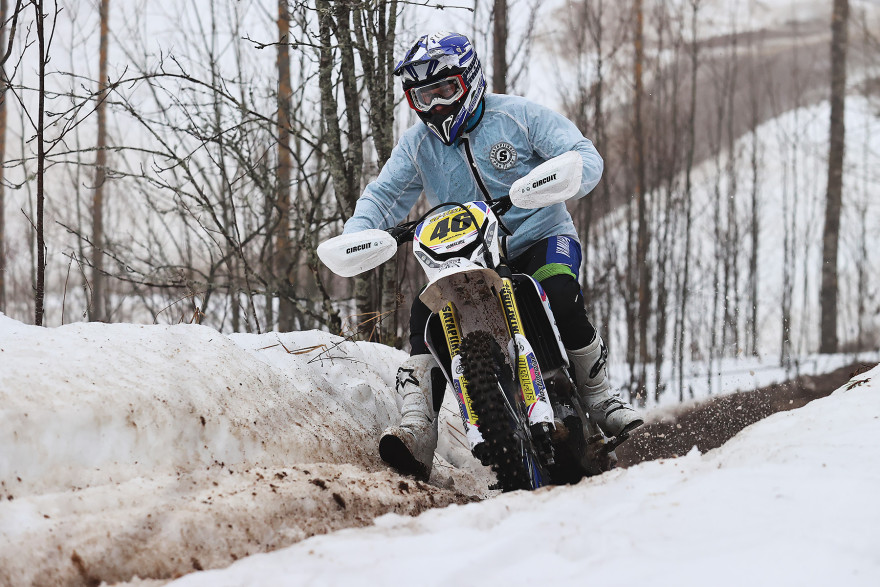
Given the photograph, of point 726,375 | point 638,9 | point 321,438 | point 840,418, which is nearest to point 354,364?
point 321,438

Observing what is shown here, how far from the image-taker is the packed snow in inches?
79.4

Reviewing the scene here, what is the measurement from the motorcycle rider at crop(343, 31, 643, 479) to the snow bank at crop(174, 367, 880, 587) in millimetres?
1221

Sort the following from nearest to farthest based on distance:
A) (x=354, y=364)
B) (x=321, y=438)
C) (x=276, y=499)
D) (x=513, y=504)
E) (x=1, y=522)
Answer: (x=1, y=522) < (x=513, y=504) < (x=276, y=499) < (x=321, y=438) < (x=354, y=364)

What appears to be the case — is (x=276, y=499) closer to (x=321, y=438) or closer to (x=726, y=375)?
(x=321, y=438)

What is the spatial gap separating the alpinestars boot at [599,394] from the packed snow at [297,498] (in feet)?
2.68

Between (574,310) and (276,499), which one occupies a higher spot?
(574,310)

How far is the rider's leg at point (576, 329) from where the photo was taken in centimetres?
384

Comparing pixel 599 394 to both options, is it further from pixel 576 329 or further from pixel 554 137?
pixel 554 137

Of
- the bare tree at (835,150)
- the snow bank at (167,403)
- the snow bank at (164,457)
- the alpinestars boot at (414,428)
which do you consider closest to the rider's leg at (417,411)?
the alpinestars boot at (414,428)

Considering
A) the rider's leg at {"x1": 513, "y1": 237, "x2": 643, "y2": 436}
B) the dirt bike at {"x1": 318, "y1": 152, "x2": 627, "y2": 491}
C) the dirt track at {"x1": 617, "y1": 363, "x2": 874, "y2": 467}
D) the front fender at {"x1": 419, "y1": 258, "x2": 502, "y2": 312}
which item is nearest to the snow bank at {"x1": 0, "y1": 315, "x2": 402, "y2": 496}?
the dirt bike at {"x1": 318, "y1": 152, "x2": 627, "y2": 491}

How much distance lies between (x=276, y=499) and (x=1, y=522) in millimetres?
843

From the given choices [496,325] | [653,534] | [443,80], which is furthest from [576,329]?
[653,534]

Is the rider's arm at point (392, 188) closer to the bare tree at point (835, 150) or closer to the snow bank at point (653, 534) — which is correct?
the snow bank at point (653, 534)

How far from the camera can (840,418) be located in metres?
3.05
